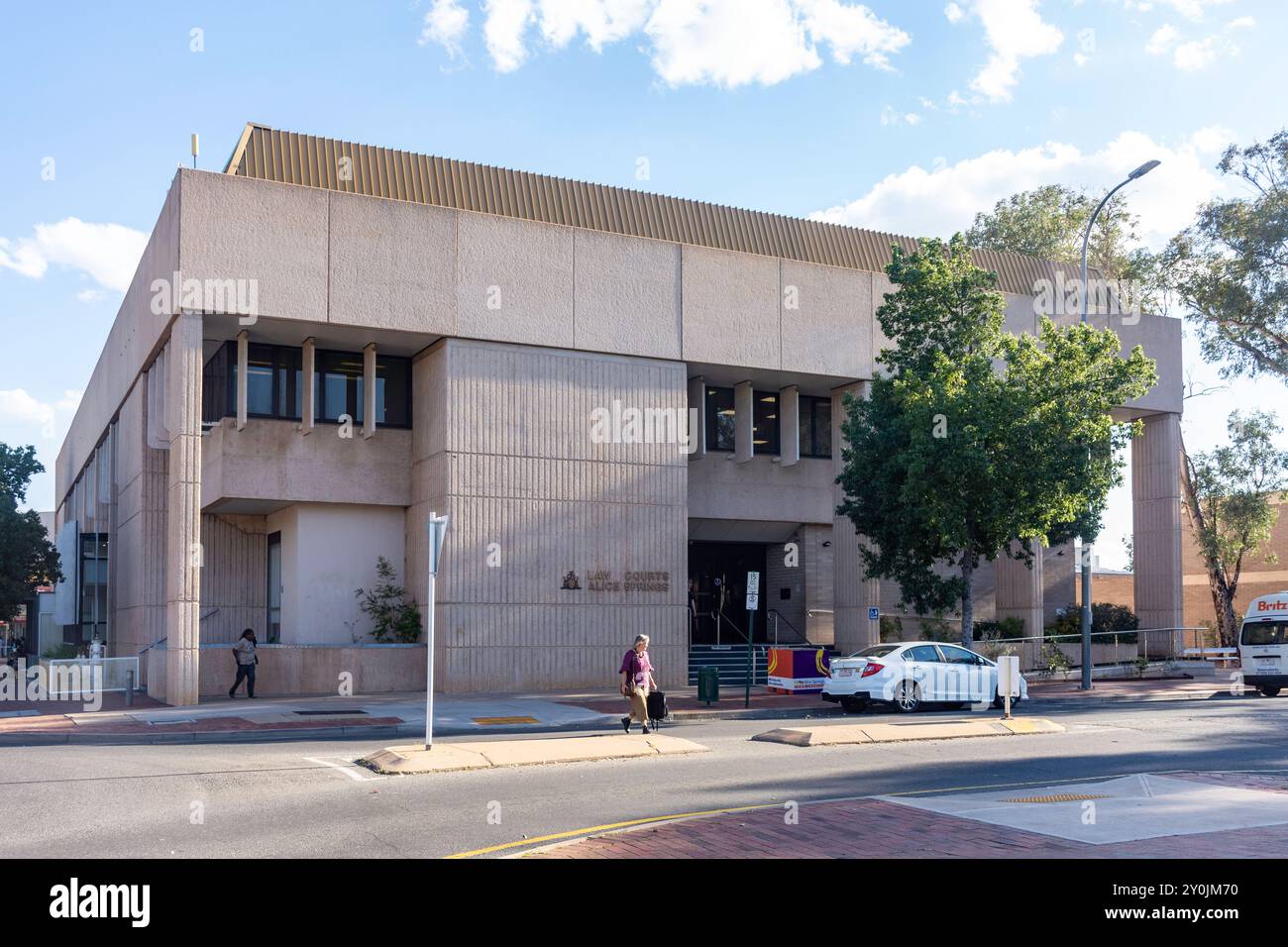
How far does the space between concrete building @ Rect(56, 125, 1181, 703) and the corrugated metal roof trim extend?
0.08 meters

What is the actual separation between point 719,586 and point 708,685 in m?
12.6

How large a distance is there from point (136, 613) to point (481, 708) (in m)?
13.0

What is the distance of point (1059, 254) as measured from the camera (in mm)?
55156

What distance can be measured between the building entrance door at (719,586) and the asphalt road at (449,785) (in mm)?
16458

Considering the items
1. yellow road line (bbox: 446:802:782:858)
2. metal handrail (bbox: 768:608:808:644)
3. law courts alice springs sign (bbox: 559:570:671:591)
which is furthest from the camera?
metal handrail (bbox: 768:608:808:644)

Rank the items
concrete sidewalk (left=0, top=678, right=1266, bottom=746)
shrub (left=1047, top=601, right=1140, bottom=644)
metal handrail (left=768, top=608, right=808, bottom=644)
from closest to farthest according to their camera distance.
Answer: concrete sidewalk (left=0, top=678, right=1266, bottom=746) → metal handrail (left=768, top=608, right=808, bottom=644) → shrub (left=1047, top=601, right=1140, bottom=644)

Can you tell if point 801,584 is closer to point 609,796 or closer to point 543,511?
point 543,511

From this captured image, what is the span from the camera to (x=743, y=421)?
34.3 m

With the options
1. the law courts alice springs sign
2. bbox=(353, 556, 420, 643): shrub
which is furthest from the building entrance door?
bbox=(353, 556, 420, 643): shrub

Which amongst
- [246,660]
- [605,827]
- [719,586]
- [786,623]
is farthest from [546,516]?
[605,827]

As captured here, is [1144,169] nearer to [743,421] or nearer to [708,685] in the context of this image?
[743,421]

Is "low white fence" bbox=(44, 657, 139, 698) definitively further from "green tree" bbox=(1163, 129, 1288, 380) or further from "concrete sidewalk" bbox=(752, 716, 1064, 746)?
"green tree" bbox=(1163, 129, 1288, 380)

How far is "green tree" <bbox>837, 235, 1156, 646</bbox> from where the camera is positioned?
27.0 m
